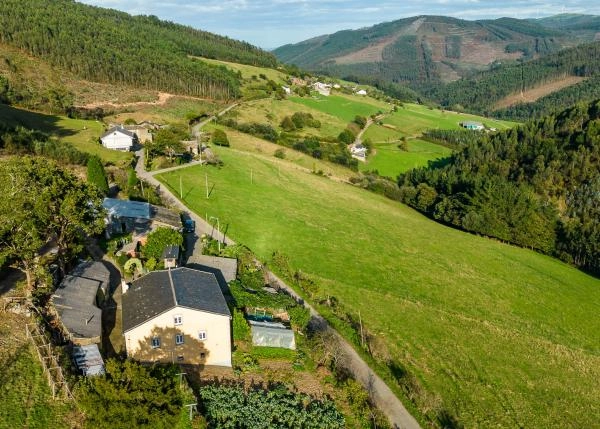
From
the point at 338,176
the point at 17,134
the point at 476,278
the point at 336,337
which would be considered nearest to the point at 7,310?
the point at 336,337

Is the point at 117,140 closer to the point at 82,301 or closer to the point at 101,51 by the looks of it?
the point at 82,301

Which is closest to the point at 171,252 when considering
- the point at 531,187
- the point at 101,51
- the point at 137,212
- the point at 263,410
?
the point at 137,212

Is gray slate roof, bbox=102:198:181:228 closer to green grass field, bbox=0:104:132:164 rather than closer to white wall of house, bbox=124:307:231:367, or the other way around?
white wall of house, bbox=124:307:231:367

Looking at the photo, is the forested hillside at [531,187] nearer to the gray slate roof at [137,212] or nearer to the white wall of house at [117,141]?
the white wall of house at [117,141]

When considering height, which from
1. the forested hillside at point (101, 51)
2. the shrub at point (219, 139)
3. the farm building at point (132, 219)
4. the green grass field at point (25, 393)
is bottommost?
the green grass field at point (25, 393)

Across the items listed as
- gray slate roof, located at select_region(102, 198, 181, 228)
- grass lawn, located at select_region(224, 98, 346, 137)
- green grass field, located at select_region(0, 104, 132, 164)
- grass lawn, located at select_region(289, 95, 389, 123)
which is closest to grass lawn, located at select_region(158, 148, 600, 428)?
gray slate roof, located at select_region(102, 198, 181, 228)

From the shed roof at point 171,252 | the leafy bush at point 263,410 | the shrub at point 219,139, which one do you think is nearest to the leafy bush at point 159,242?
the shed roof at point 171,252
